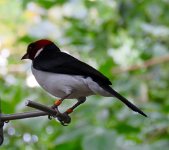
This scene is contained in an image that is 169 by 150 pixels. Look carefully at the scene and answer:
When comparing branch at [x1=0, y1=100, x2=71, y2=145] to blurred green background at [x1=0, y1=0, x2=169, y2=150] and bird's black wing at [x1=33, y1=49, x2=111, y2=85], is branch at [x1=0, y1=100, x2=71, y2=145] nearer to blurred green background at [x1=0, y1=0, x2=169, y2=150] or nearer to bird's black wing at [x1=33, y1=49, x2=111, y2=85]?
bird's black wing at [x1=33, y1=49, x2=111, y2=85]

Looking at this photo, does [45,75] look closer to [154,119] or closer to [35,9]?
[154,119]

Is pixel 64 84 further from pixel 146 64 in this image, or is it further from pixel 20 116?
pixel 146 64

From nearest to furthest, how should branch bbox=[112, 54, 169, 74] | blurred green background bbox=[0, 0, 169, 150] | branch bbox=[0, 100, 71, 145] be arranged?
1. branch bbox=[0, 100, 71, 145]
2. blurred green background bbox=[0, 0, 169, 150]
3. branch bbox=[112, 54, 169, 74]

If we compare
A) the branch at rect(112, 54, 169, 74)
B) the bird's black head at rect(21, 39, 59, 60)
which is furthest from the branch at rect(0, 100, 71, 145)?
the branch at rect(112, 54, 169, 74)

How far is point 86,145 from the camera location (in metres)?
1.76

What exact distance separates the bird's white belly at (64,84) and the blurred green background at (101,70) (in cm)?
45

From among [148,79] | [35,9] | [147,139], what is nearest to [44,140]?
[147,139]

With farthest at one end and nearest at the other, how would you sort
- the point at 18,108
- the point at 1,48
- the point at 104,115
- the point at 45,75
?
1. the point at 1,48
2. the point at 104,115
3. the point at 18,108
4. the point at 45,75

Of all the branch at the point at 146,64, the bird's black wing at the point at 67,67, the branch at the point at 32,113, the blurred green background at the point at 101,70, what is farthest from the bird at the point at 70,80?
the branch at the point at 146,64

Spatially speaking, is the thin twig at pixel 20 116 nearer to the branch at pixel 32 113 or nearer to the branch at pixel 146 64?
the branch at pixel 32 113

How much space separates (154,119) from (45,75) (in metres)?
0.76

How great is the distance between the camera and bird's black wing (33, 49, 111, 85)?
134 centimetres

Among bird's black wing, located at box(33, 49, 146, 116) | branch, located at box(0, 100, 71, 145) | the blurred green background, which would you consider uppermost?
branch, located at box(0, 100, 71, 145)

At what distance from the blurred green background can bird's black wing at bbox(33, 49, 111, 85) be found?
0.44 metres
